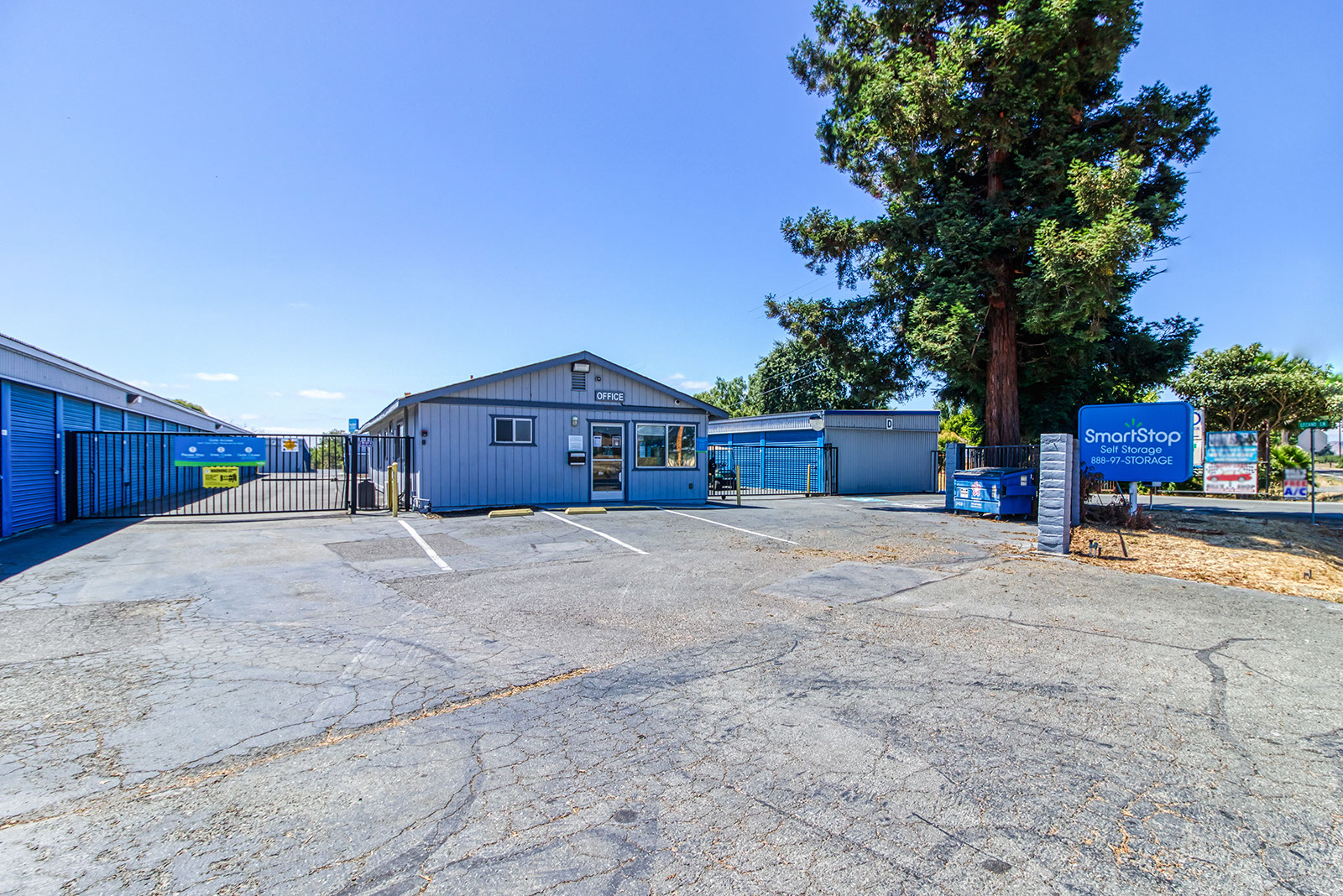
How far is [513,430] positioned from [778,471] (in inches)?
544

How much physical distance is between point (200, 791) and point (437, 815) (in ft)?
4.19

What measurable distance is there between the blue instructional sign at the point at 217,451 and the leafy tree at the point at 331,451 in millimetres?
1495

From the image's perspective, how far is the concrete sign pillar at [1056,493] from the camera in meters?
10.5

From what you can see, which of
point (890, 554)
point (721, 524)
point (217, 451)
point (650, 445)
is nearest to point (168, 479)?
point (217, 451)

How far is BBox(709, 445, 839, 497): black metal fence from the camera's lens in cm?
2430

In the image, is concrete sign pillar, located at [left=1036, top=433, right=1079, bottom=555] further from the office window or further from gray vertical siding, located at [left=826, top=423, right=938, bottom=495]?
gray vertical siding, located at [left=826, top=423, right=938, bottom=495]

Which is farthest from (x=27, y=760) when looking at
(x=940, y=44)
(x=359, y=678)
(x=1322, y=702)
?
(x=940, y=44)

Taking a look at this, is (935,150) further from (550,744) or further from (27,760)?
(27,760)

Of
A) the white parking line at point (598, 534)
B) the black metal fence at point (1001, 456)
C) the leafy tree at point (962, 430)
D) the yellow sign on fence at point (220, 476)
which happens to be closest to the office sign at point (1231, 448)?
the leafy tree at point (962, 430)

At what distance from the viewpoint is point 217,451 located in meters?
15.2

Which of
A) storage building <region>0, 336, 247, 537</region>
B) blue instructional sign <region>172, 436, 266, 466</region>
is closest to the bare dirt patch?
blue instructional sign <region>172, 436, 266, 466</region>

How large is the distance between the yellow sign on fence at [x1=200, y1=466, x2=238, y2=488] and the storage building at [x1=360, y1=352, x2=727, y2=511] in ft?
13.3

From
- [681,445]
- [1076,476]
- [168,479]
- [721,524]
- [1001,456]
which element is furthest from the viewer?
[168,479]

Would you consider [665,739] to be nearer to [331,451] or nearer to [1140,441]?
[1140,441]
